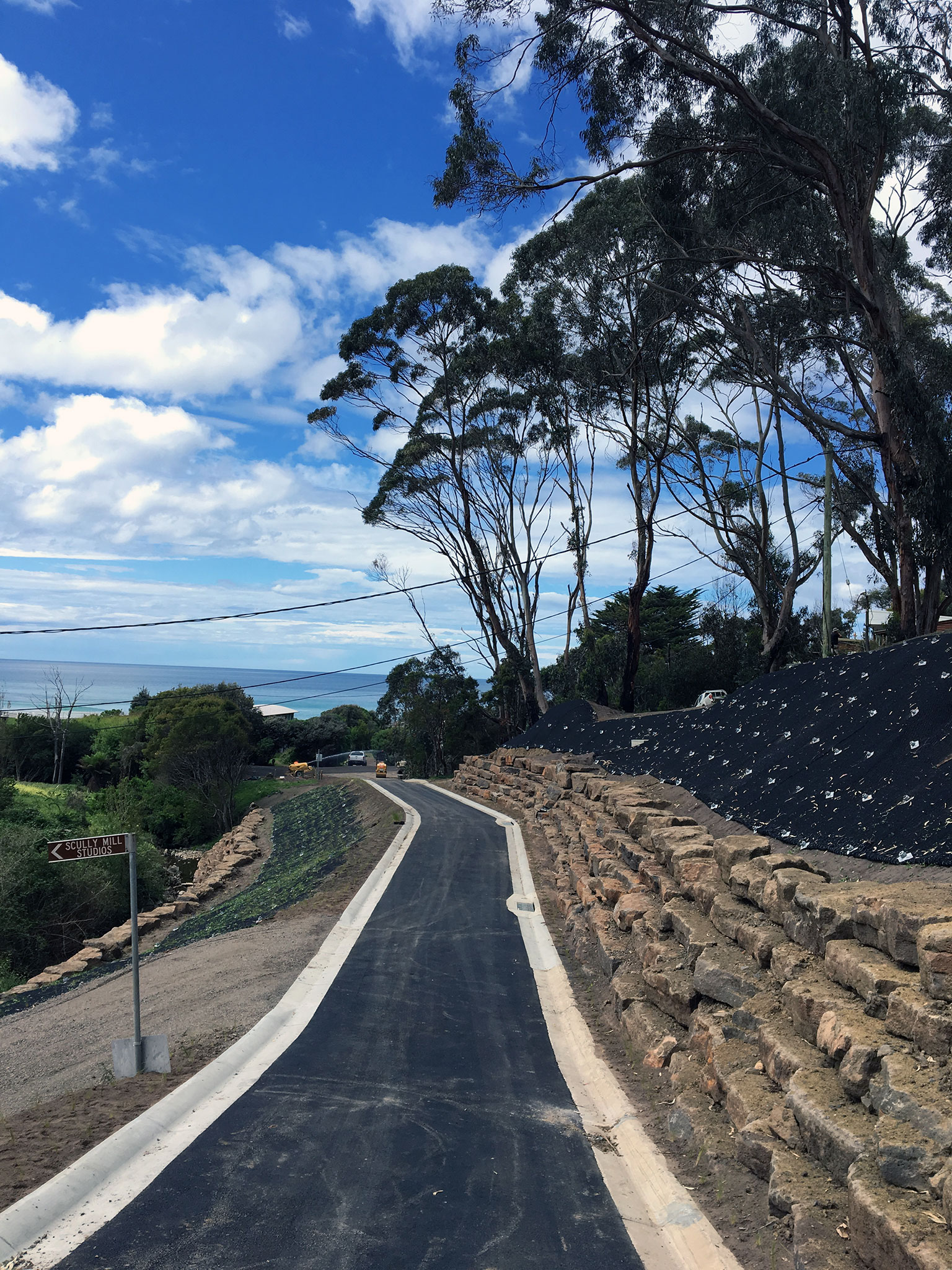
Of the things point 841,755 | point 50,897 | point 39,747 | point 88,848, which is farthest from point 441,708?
point 88,848

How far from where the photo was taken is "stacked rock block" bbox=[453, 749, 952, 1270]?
164 inches

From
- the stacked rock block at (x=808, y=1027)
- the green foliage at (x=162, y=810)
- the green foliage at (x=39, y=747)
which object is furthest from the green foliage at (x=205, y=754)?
the stacked rock block at (x=808, y=1027)

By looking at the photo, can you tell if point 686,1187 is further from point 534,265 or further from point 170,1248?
point 534,265

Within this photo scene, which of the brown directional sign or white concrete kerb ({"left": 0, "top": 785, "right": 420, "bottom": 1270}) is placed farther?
the brown directional sign

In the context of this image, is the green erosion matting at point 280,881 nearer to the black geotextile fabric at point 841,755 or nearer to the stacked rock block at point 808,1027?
the black geotextile fabric at point 841,755

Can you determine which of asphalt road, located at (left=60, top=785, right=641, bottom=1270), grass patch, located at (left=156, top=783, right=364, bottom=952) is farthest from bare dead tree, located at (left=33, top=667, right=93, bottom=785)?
asphalt road, located at (left=60, top=785, right=641, bottom=1270)

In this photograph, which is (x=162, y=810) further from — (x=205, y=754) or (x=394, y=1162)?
(x=394, y=1162)

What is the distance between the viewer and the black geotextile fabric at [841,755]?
889cm

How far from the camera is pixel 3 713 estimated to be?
5725 cm

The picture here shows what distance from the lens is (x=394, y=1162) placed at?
5590mm

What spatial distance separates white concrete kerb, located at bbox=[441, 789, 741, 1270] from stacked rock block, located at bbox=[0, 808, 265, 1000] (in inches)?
190

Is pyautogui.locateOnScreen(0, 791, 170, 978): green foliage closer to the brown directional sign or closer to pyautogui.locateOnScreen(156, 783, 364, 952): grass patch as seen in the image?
pyautogui.locateOnScreen(156, 783, 364, 952): grass patch

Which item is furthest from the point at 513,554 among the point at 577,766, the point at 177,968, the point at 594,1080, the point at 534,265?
the point at 594,1080

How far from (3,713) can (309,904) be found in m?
51.1
